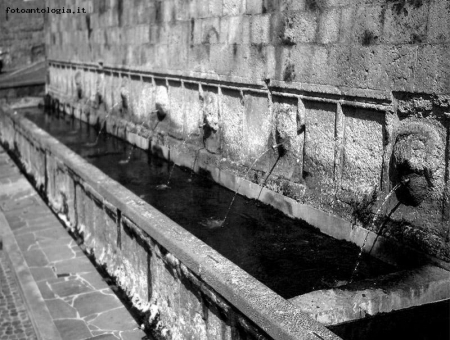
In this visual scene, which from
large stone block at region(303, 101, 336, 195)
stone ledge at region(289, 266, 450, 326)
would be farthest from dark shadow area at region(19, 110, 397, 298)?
stone ledge at region(289, 266, 450, 326)

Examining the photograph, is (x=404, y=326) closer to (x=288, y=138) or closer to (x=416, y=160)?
(x=416, y=160)

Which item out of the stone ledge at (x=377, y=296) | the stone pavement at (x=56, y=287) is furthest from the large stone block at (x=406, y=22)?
the stone pavement at (x=56, y=287)

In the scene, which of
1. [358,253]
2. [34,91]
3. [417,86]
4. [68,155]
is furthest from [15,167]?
[34,91]

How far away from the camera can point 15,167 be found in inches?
382

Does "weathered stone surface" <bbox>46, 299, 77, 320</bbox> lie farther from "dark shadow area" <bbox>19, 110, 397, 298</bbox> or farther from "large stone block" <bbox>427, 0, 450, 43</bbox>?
"large stone block" <bbox>427, 0, 450, 43</bbox>

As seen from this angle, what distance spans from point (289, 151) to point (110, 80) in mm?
6902

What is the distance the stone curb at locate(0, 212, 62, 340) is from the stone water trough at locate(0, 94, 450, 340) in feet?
2.14

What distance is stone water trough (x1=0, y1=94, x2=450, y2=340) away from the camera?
112 inches

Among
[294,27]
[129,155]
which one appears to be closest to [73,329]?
[294,27]

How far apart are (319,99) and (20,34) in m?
19.7

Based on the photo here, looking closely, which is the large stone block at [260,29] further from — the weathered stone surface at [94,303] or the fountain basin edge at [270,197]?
the weathered stone surface at [94,303]

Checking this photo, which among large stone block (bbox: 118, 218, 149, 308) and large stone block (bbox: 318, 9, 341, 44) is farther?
large stone block (bbox: 318, 9, 341, 44)

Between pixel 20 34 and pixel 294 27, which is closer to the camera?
pixel 294 27

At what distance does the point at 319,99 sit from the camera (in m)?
5.42
